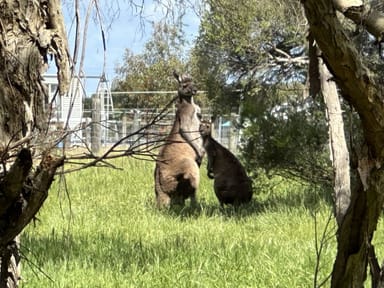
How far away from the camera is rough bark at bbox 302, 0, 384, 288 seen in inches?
85.4

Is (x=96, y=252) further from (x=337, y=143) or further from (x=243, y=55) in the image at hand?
(x=243, y=55)

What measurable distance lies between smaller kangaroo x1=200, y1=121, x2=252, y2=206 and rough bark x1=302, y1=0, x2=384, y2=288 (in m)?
8.31

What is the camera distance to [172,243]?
6.89 metres

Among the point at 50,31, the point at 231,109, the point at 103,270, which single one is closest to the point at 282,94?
the point at 231,109

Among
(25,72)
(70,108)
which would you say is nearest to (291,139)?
(25,72)

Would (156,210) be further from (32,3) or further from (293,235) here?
(32,3)

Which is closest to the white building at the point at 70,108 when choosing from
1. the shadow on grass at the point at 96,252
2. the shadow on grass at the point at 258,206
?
the shadow on grass at the point at 96,252

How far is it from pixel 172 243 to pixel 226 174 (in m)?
4.31

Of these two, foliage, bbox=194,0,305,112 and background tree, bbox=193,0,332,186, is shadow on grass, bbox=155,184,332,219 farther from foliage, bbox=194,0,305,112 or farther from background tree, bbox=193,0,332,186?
foliage, bbox=194,0,305,112

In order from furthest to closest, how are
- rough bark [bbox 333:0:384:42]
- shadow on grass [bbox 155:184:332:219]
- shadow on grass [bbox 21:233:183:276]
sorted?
shadow on grass [bbox 155:184:332:219]
shadow on grass [bbox 21:233:183:276]
rough bark [bbox 333:0:384:42]

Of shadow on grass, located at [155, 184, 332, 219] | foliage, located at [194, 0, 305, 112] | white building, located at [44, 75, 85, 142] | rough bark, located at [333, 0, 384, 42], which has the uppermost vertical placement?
foliage, located at [194, 0, 305, 112]

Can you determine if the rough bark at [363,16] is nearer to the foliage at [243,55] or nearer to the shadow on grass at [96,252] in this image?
the shadow on grass at [96,252]

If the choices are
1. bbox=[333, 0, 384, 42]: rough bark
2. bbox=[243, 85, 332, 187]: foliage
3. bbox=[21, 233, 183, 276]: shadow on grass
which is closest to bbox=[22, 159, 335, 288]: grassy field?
bbox=[21, 233, 183, 276]: shadow on grass

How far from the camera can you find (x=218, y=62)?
702 inches
